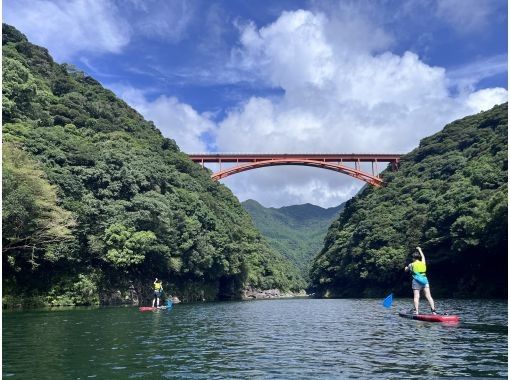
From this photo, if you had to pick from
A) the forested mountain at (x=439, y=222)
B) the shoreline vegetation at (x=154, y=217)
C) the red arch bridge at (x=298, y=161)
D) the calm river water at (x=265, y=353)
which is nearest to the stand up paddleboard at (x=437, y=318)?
the calm river water at (x=265, y=353)

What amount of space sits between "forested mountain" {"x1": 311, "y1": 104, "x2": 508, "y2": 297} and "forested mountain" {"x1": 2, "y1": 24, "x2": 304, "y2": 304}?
60.6ft

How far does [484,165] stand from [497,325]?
4769 centimetres

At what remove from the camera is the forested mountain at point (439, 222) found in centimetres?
4703

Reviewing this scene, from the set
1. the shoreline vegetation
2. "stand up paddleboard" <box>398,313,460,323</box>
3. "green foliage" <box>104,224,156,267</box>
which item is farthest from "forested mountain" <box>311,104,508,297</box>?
"green foliage" <box>104,224,156,267</box>

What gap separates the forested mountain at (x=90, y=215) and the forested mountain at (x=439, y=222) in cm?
1847

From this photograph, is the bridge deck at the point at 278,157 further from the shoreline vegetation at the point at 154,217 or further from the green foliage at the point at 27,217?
the green foliage at the point at 27,217

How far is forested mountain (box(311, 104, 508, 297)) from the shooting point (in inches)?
1852

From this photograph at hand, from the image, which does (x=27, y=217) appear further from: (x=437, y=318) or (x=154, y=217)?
(x=437, y=318)

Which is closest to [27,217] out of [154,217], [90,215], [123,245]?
[90,215]

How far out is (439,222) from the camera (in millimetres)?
56250

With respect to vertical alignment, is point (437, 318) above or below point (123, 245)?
below

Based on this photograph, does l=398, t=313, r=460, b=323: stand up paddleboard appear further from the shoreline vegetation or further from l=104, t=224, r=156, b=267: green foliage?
l=104, t=224, r=156, b=267: green foliage

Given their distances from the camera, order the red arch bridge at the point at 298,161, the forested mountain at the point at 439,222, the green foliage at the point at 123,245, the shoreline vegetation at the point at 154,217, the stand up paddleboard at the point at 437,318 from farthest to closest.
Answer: the red arch bridge at the point at 298,161 < the forested mountain at the point at 439,222 < the green foliage at the point at 123,245 < the shoreline vegetation at the point at 154,217 < the stand up paddleboard at the point at 437,318

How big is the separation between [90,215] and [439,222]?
37192mm
